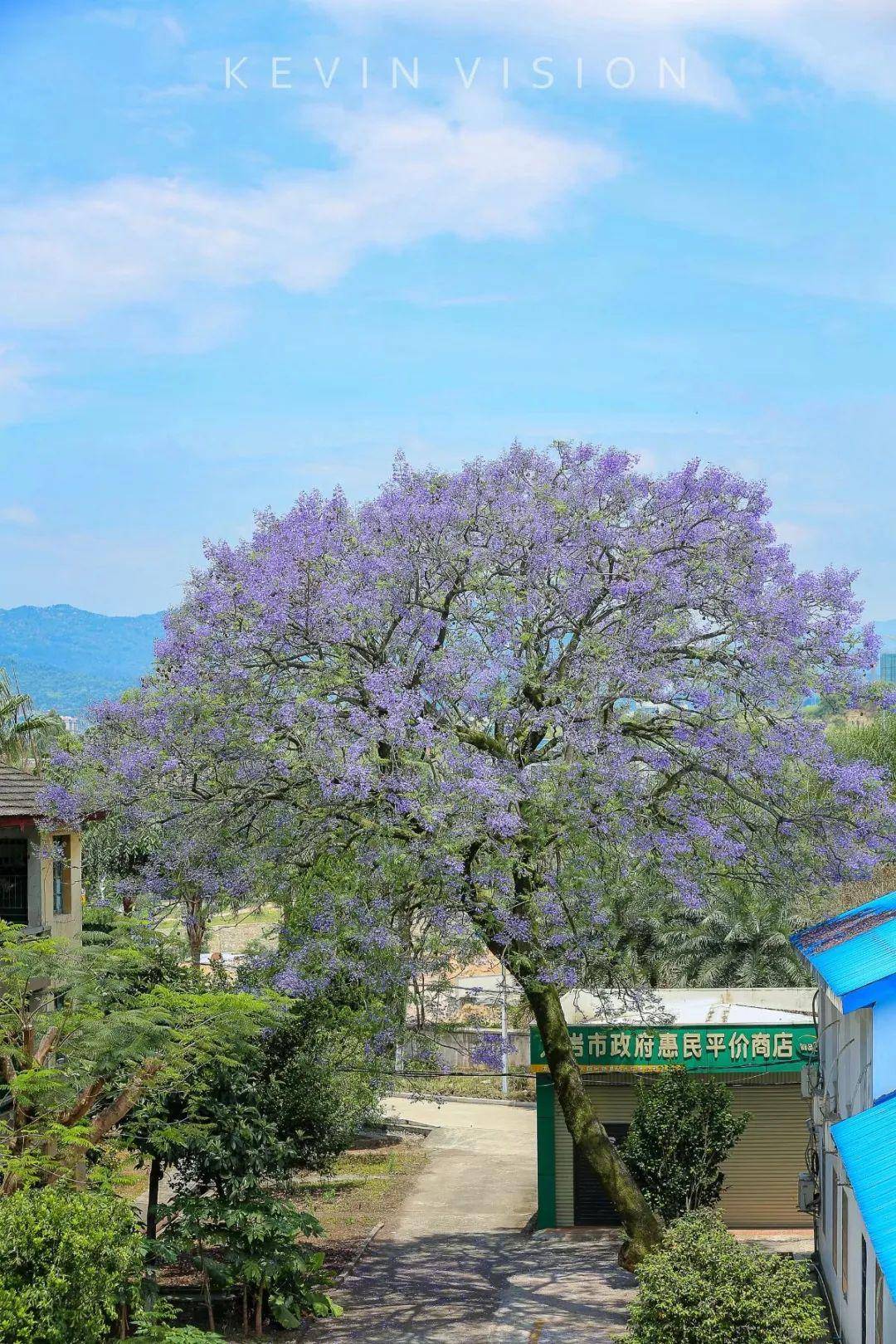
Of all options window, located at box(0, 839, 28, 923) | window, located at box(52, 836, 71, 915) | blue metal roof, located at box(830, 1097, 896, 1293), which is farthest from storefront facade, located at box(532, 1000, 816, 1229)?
blue metal roof, located at box(830, 1097, 896, 1293)

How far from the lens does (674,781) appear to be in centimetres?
2303

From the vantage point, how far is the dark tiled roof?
27.0m

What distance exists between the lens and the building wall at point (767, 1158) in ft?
89.7

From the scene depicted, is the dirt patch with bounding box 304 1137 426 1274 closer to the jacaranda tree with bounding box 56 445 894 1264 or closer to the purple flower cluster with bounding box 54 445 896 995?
the jacaranda tree with bounding box 56 445 894 1264

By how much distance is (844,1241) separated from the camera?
1798 cm

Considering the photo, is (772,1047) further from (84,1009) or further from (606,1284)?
(84,1009)

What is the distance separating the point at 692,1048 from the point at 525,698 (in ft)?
26.9

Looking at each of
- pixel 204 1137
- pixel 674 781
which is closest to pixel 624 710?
pixel 674 781

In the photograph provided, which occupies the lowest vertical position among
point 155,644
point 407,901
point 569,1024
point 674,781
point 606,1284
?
point 606,1284

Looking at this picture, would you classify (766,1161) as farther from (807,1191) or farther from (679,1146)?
(807,1191)

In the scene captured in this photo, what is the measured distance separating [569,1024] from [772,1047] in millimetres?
3595

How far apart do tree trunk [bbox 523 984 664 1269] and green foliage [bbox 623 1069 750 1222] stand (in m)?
0.30

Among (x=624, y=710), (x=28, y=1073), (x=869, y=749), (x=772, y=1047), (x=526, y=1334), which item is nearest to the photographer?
(x=28, y=1073)

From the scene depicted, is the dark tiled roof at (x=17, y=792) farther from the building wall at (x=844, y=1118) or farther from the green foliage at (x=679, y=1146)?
the building wall at (x=844, y=1118)
